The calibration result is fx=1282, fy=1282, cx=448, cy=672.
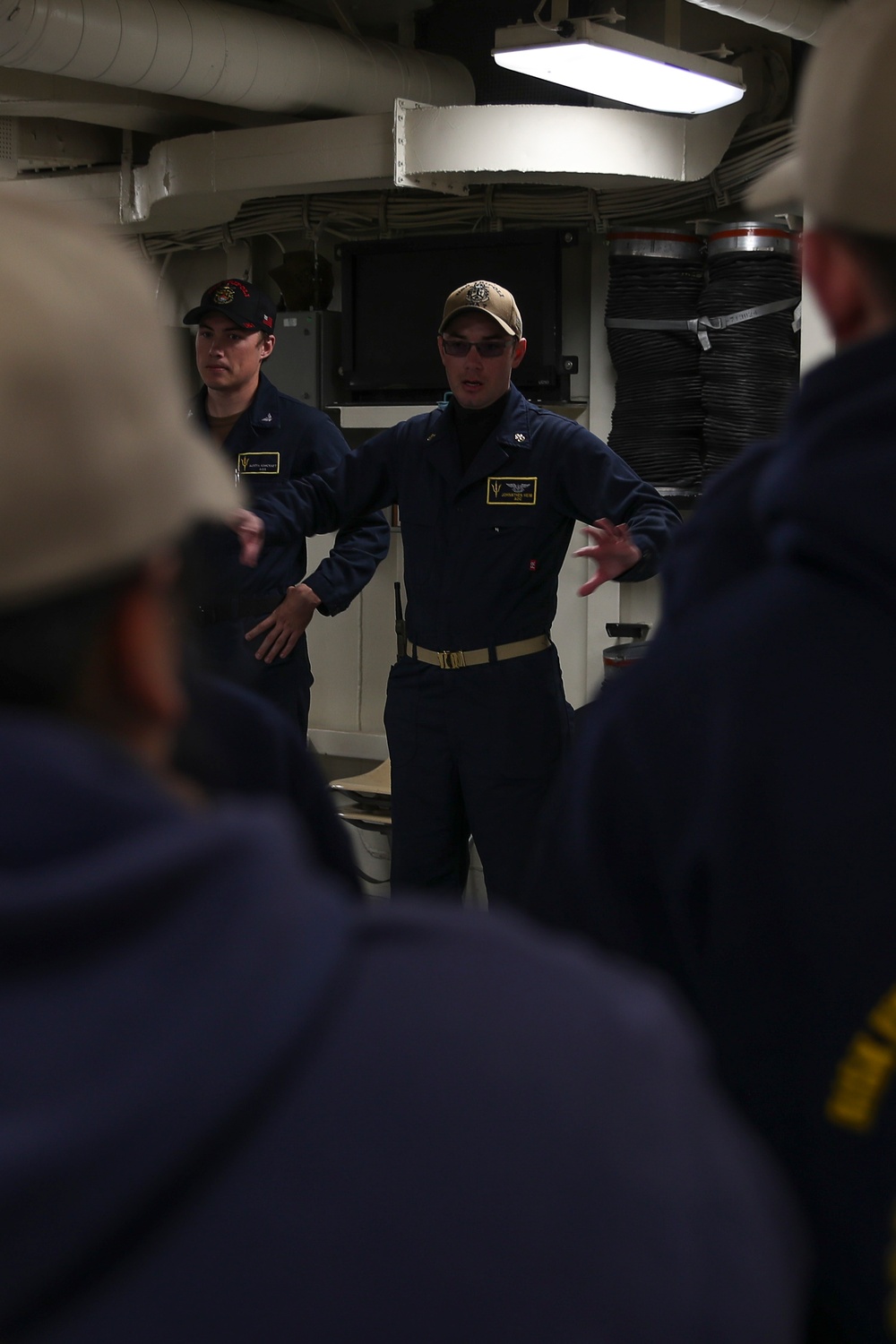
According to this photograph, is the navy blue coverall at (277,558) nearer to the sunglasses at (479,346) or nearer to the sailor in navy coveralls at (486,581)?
the sailor in navy coveralls at (486,581)

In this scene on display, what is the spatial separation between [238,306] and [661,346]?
1.46 meters

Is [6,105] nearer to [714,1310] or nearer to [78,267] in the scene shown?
[78,267]

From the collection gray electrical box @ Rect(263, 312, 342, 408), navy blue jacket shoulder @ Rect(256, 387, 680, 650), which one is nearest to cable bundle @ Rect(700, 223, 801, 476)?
navy blue jacket shoulder @ Rect(256, 387, 680, 650)

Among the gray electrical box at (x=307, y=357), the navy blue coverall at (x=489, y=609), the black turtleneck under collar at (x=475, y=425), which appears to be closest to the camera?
the navy blue coverall at (x=489, y=609)

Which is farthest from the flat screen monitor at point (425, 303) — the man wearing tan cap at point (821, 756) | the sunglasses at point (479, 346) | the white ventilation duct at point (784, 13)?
the man wearing tan cap at point (821, 756)

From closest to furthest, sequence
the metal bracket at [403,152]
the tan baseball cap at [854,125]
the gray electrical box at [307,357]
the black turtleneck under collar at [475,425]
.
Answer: the tan baseball cap at [854,125] → the black turtleneck under collar at [475,425] → the metal bracket at [403,152] → the gray electrical box at [307,357]

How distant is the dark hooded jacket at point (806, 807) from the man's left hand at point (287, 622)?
8.24 feet

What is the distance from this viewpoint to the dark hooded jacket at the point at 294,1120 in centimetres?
41

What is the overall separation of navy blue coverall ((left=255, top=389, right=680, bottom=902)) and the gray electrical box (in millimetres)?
1548

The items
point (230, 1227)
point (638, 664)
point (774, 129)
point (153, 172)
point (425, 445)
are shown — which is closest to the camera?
point (230, 1227)

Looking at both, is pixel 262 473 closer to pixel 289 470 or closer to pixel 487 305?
pixel 289 470

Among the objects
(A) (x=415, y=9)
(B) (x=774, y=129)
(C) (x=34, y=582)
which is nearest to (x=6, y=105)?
(A) (x=415, y=9)

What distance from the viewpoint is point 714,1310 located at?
455 mm

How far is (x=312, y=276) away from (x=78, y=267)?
15.0ft
